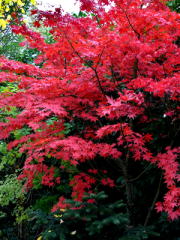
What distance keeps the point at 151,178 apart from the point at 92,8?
323cm

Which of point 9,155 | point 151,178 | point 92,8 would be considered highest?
point 92,8

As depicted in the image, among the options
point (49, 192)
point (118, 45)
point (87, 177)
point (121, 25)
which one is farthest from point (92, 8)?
point (49, 192)

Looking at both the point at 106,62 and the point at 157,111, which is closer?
the point at 106,62

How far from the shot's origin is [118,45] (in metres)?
2.63

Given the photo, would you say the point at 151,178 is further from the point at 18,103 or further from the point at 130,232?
the point at 18,103

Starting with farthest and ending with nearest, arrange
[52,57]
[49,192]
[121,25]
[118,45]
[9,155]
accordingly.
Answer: [49,192]
[9,155]
[52,57]
[121,25]
[118,45]

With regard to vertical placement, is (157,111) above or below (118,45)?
below

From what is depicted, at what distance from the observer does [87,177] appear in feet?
10.9

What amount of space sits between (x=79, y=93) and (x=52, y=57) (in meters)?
1.32

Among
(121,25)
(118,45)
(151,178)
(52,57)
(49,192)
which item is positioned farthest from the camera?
(49,192)

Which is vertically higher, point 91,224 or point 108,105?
point 108,105

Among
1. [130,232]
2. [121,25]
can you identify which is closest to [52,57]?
[121,25]

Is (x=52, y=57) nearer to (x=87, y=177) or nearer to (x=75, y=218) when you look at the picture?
(x=87, y=177)

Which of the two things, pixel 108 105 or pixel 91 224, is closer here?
pixel 91 224
